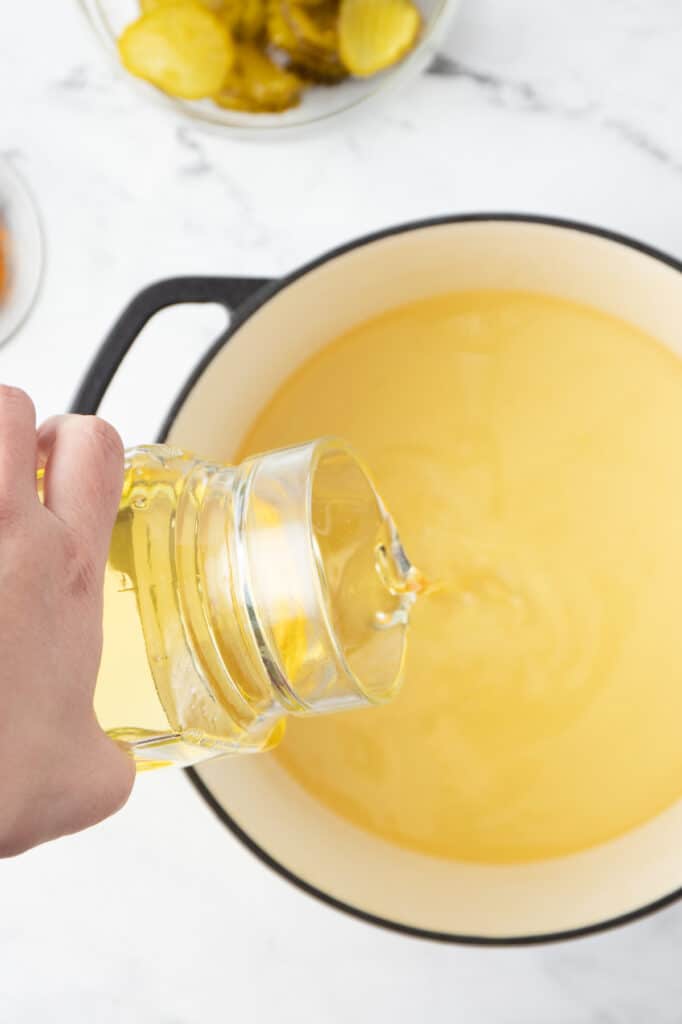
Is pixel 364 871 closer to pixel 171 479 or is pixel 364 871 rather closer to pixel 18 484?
pixel 171 479

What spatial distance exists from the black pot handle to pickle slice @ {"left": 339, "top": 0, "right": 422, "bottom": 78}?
0.73ft

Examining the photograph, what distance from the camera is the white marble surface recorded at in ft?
2.73

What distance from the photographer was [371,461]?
2.79 feet

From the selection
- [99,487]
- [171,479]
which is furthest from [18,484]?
[171,479]

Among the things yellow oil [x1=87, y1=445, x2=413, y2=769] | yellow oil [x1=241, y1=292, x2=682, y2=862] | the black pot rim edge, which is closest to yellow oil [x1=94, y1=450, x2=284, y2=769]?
yellow oil [x1=87, y1=445, x2=413, y2=769]

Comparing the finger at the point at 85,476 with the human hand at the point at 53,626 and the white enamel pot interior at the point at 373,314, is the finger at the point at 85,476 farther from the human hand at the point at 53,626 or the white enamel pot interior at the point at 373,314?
the white enamel pot interior at the point at 373,314

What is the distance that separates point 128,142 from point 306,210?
0.16 meters

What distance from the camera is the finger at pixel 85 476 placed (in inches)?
19.3

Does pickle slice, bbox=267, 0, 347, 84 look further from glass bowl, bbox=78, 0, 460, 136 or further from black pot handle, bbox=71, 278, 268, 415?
black pot handle, bbox=71, 278, 268, 415

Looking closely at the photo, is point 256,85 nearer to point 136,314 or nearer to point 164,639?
point 136,314

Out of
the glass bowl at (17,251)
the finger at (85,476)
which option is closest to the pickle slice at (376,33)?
the glass bowl at (17,251)

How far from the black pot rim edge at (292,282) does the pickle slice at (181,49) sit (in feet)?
0.64

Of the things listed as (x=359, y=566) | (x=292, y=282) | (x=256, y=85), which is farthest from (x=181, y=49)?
(x=359, y=566)

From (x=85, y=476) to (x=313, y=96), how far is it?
0.47 metres
